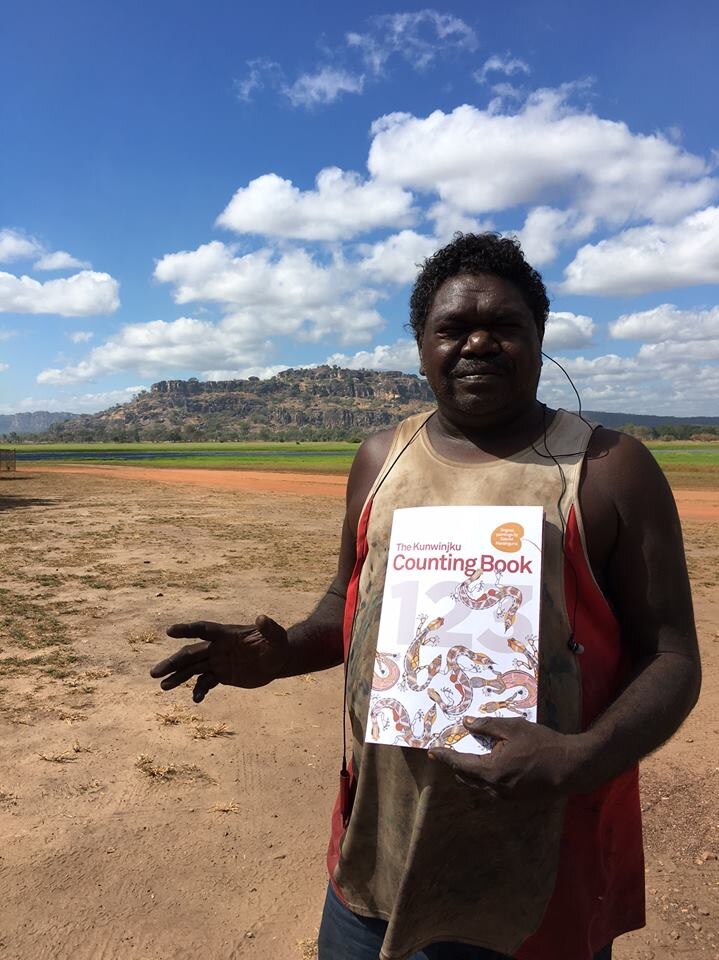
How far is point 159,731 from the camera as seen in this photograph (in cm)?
534

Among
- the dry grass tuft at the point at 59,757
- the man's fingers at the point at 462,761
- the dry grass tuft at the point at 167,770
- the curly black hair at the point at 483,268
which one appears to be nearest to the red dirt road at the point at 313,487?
the dry grass tuft at the point at 167,770

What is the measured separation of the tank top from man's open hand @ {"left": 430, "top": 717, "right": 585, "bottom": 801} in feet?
0.31

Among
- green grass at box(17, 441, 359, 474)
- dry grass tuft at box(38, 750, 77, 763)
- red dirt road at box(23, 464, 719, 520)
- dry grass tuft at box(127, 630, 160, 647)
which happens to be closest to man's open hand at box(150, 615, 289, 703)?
dry grass tuft at box(38, 750, 77, 763)

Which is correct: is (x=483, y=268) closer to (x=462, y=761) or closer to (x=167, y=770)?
(x=462, y=761)

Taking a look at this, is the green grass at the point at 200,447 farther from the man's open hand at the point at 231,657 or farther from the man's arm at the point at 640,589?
the man's arm at the point at 640,589

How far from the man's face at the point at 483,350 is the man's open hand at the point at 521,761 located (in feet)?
2.33

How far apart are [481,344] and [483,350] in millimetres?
15

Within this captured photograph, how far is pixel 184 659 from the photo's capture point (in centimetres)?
189

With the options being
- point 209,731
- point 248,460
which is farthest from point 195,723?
point 248,460

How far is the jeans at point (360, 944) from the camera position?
1.59 metres

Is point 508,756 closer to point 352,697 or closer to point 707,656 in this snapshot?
point 352,697

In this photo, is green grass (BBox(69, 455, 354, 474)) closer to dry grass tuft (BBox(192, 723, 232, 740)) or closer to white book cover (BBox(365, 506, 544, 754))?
dry grass tuft (BBox(192, 723, 232, 740))

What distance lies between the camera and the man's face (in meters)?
1.62

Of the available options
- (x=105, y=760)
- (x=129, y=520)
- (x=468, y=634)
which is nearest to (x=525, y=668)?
(x=468, y=634)
